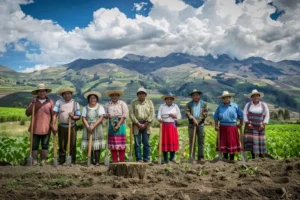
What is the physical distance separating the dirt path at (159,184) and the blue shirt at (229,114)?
6.87 feet

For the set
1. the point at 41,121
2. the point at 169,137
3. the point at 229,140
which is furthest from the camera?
the point at 169,137

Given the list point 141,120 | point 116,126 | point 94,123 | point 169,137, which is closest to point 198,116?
point 169,137

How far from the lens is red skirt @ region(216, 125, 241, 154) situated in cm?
984

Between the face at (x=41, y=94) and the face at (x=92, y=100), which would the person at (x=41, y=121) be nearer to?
the face at (x=41, y=94)

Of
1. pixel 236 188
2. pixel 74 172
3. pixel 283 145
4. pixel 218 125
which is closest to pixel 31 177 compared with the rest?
pixel 74 172

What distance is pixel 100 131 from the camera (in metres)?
9.62

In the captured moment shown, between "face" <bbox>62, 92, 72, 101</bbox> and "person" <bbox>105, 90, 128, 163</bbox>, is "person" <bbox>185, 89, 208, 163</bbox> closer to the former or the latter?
"person" <bbox>105, 90, 128, 163</bbox>

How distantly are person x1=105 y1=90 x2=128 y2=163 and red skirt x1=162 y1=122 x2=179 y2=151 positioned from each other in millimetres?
1282

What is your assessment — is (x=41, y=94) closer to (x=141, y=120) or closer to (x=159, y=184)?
(x=141, y=120)

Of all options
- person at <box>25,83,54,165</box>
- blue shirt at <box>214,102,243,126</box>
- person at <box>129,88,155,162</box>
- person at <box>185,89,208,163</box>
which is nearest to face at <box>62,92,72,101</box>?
person at <box>25,83,54,165</box>

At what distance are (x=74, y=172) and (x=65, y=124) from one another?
212 cm

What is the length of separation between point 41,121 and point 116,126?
7.36 feet

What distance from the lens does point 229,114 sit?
32.4ft

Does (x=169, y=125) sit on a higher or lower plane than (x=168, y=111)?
lower
